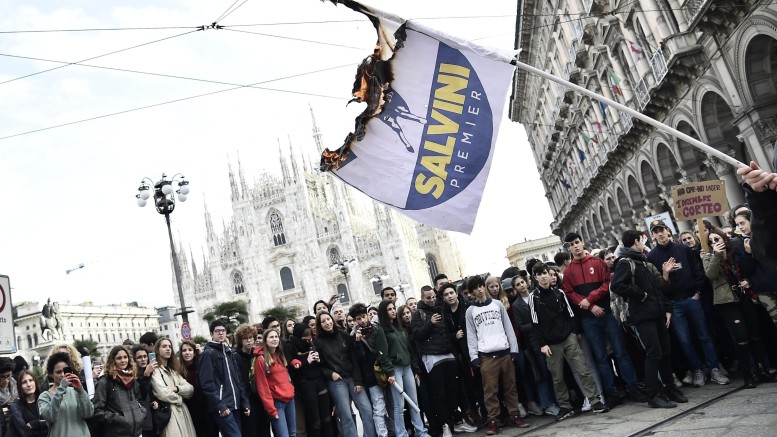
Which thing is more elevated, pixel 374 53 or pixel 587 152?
pixel 587 152

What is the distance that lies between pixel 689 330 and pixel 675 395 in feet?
3.57

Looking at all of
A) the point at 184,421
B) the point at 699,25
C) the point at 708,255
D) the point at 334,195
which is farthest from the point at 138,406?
the point at 334,195

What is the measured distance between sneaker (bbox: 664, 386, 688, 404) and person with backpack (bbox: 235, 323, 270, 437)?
4207 mm

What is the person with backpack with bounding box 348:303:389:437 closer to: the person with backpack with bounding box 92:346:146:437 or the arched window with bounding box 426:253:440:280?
the person with backpack with bounding box 92:346:146:437

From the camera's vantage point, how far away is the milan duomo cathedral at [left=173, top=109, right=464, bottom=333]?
2448 inches

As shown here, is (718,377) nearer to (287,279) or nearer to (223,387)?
(223,387)

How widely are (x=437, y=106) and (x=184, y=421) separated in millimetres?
4049

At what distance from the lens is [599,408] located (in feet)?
20.6

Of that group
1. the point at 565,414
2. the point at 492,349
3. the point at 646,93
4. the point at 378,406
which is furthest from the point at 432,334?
the point at 646,93

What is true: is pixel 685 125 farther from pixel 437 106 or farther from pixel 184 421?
pixel 184 421

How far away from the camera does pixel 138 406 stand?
568cm

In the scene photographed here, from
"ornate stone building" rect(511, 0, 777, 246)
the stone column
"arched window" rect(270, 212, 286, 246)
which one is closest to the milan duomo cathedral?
"arched window" rect(270, 212, 286, 246)

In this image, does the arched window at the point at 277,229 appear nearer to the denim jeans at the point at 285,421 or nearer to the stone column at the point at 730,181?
the stone column at the point at 730,181

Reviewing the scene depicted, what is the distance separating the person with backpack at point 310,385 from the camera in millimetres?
6836
